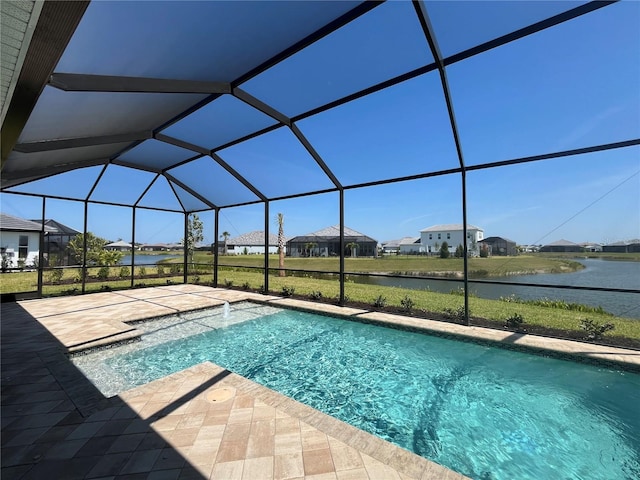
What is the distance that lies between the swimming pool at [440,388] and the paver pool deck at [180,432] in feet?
1.91

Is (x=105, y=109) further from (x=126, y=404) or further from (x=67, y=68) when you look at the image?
(x=126, y=404)

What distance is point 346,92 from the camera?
4.06 meters

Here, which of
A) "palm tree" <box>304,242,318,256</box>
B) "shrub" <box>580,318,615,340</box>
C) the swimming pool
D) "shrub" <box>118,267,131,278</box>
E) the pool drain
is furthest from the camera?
"palm tree" <box>304,242,318,256</box>

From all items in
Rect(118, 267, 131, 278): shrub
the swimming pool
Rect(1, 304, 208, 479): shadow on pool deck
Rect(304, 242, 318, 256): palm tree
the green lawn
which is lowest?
the swimming pool

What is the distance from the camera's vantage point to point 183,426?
7.30 feet

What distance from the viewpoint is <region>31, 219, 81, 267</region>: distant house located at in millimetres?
8891

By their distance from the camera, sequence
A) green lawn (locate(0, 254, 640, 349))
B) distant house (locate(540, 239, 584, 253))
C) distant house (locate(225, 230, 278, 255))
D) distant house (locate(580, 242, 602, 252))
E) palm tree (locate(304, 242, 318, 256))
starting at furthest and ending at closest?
distant house (locate(225, 230, 278, 255))
palm tree (locate(304, 242, 318, 256))
distant house (locate(540, 239, 584, 253))
distant house (locate(580, 242, 602, 252))
green lawn (locate(0, 254, 640, 349))

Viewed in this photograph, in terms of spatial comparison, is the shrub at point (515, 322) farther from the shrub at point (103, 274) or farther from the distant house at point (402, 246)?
the distant house at point (402, 246)

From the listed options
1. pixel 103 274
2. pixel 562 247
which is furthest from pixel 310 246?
pixel 562 247

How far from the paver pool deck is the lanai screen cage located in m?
2.44

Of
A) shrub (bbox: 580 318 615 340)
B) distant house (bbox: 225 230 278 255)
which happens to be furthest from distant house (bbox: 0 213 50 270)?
distant house (bbox: 225 230 278 255)

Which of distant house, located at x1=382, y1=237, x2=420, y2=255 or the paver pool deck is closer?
A: the paver pool deck

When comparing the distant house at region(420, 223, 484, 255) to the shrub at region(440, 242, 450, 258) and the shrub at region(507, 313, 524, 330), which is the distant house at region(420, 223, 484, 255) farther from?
the shrub at region(507, 313, 524, 330)

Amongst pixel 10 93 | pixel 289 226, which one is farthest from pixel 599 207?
pixel 289 226
